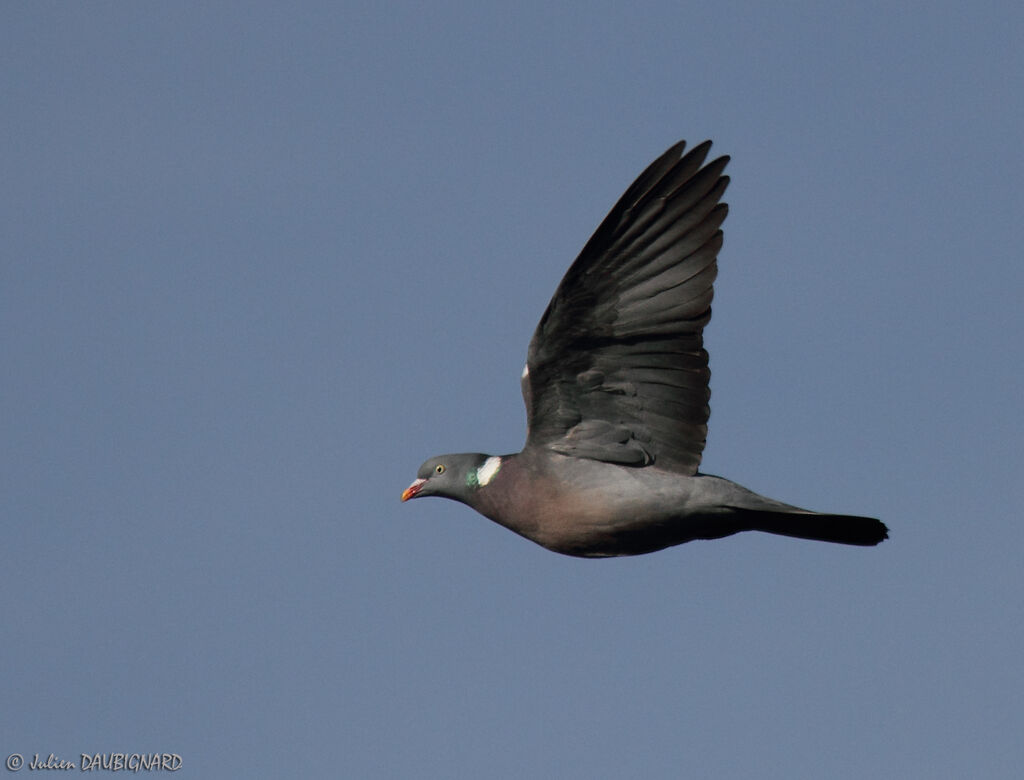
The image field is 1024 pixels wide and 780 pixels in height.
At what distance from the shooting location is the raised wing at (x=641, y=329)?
9578mm

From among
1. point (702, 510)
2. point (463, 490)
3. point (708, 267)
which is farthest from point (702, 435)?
point (463, 490)

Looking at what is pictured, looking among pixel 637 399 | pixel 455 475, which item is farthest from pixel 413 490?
pixel 637 399

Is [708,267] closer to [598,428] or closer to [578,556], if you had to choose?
[598,428]

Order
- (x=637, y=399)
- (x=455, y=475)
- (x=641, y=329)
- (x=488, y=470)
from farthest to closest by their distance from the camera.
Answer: (x=455, y=475), (x=488, y=470), (x=637, y=399), (x=641, y=329)

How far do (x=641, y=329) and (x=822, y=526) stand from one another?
1.70 meters

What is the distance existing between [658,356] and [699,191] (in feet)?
3.49

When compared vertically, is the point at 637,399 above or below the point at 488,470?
above

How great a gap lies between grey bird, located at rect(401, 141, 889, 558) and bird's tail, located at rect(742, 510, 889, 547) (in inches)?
0.5

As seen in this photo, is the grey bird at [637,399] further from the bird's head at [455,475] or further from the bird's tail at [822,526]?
the bird's head at [455,475]

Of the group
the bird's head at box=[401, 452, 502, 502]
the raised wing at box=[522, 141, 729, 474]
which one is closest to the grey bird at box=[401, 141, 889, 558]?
the raised wing at box=[522, 141, 729, 474]

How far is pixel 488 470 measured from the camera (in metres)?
10.6

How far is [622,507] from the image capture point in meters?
9.98

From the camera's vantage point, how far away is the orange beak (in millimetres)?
11148

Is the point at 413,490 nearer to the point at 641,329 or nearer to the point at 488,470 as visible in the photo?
the point at 488,470
